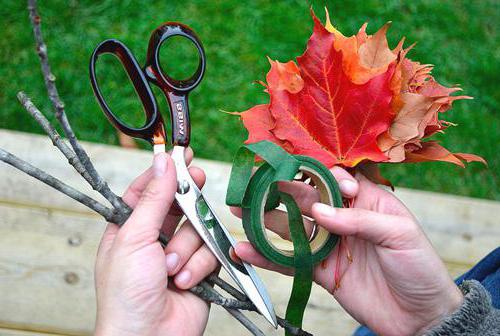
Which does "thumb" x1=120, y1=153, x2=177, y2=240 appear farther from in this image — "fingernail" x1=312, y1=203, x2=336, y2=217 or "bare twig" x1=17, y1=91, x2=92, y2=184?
"fingernail" x1=312, y1=203, x2=336, y2=217

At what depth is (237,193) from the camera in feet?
2.65

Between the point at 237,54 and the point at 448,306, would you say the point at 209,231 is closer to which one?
the point at 448,306

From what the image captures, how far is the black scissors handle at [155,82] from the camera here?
0.85 m

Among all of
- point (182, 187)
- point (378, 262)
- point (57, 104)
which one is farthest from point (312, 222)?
point (57, 104)

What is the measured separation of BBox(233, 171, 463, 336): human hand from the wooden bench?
281 mm

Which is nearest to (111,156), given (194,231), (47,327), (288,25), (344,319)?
(47,327)

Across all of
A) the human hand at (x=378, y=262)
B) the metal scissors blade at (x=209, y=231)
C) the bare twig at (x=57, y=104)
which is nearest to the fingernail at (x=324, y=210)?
the human hand at (x=378, y=262)

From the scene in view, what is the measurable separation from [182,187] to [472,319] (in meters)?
0.48

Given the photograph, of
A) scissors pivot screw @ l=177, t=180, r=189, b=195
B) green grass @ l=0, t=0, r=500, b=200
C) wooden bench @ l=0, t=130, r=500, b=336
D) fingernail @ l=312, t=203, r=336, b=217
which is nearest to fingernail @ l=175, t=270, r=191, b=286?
scissors pivot screw @ l=177, t=180, r=189, b=195

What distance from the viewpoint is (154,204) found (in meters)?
0.83

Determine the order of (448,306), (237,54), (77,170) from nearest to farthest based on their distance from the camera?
(77,170)
(448,306)
(237,54)

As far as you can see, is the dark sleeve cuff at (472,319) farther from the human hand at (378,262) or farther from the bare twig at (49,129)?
the bare twig at (49,129)

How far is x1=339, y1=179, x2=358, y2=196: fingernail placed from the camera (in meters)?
0.83

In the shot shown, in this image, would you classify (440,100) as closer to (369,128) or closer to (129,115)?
(369,128)
